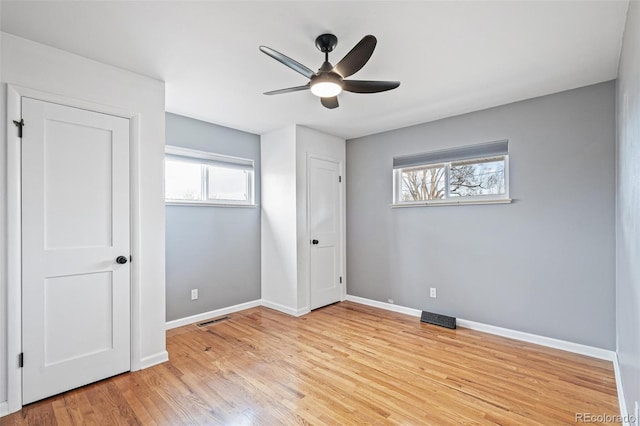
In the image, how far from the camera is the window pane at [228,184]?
395 cm

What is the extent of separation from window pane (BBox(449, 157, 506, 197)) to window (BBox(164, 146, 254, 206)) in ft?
8.78

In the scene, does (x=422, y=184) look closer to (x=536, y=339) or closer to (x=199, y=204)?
(x=536, y=339)

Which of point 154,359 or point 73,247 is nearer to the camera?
point 73,247

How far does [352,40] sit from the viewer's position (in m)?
2.08

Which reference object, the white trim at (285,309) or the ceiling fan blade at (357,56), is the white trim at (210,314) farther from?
the ceiling fan blade at (357,56)

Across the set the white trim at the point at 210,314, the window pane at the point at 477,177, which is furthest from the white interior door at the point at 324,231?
the window pane at the point at 477,177

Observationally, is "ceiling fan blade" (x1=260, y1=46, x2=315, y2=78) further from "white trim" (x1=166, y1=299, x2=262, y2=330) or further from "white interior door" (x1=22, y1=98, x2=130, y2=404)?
"white trim" (x1=166, y1=299, x2=262, y2=330)

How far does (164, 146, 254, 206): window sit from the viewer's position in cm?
358

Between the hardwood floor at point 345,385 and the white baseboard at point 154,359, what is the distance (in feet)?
0.25

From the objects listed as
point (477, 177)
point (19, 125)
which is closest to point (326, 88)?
point (19, 125)

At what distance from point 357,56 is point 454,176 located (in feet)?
7.73

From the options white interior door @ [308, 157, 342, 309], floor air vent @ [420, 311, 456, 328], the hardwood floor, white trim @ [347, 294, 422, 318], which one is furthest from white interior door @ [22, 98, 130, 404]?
floor air vent @ [420, 311, 456, 328]

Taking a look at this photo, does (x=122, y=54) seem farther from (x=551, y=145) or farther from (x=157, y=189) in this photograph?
(x=551, y=145)

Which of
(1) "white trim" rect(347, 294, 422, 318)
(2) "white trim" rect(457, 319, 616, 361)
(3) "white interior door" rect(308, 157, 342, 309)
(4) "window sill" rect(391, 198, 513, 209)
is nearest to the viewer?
(2) "white trim" rect(457, 319, 616, 361)
